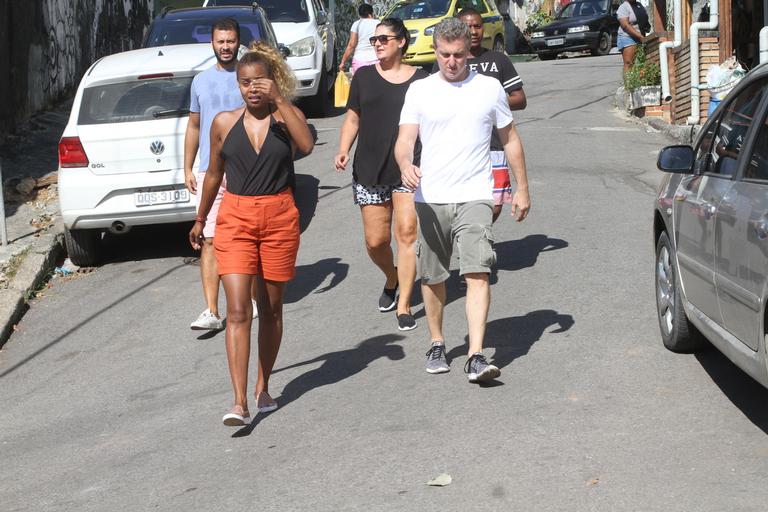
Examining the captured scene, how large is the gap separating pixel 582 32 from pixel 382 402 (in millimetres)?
26081

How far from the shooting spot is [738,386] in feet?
20.9

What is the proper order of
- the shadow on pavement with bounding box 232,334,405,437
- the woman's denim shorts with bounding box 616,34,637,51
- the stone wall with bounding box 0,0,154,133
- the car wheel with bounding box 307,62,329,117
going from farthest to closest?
the woman's denim shorts with bounding box 616,34,637,51 → the car wheel with bounding box 307,62,329,117 → the stone wall with bounding box 0,0,154,133 → the shadow on pavement with bounding box 232,334,405,437

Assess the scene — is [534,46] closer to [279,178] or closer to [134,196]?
[134,196]

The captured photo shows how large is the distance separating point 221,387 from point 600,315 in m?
2.53

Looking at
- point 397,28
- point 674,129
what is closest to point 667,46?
point 674,129

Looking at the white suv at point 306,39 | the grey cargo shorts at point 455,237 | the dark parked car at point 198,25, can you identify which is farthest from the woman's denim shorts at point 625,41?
the grey cargo shorts at point 455,237

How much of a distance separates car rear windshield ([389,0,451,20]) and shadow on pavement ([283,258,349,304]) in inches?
595

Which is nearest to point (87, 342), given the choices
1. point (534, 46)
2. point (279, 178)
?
point (279, 178)

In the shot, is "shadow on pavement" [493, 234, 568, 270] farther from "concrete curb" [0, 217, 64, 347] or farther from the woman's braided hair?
"concrete curb" [0, 217, 64, 347]

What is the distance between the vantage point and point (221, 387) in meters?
7.25

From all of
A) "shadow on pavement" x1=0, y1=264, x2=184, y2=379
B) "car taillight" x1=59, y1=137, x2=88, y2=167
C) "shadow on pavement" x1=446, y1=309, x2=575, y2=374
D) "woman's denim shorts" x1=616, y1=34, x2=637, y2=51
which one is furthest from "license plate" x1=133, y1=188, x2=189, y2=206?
"woman's denim shorts" x1=616, y1=34, x2=637, y2=51

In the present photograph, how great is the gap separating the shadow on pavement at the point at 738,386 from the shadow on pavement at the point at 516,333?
1045mm

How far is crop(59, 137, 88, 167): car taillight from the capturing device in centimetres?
1050

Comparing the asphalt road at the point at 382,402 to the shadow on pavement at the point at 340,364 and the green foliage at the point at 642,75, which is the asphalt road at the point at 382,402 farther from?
the green foliage at the point at 642,75
